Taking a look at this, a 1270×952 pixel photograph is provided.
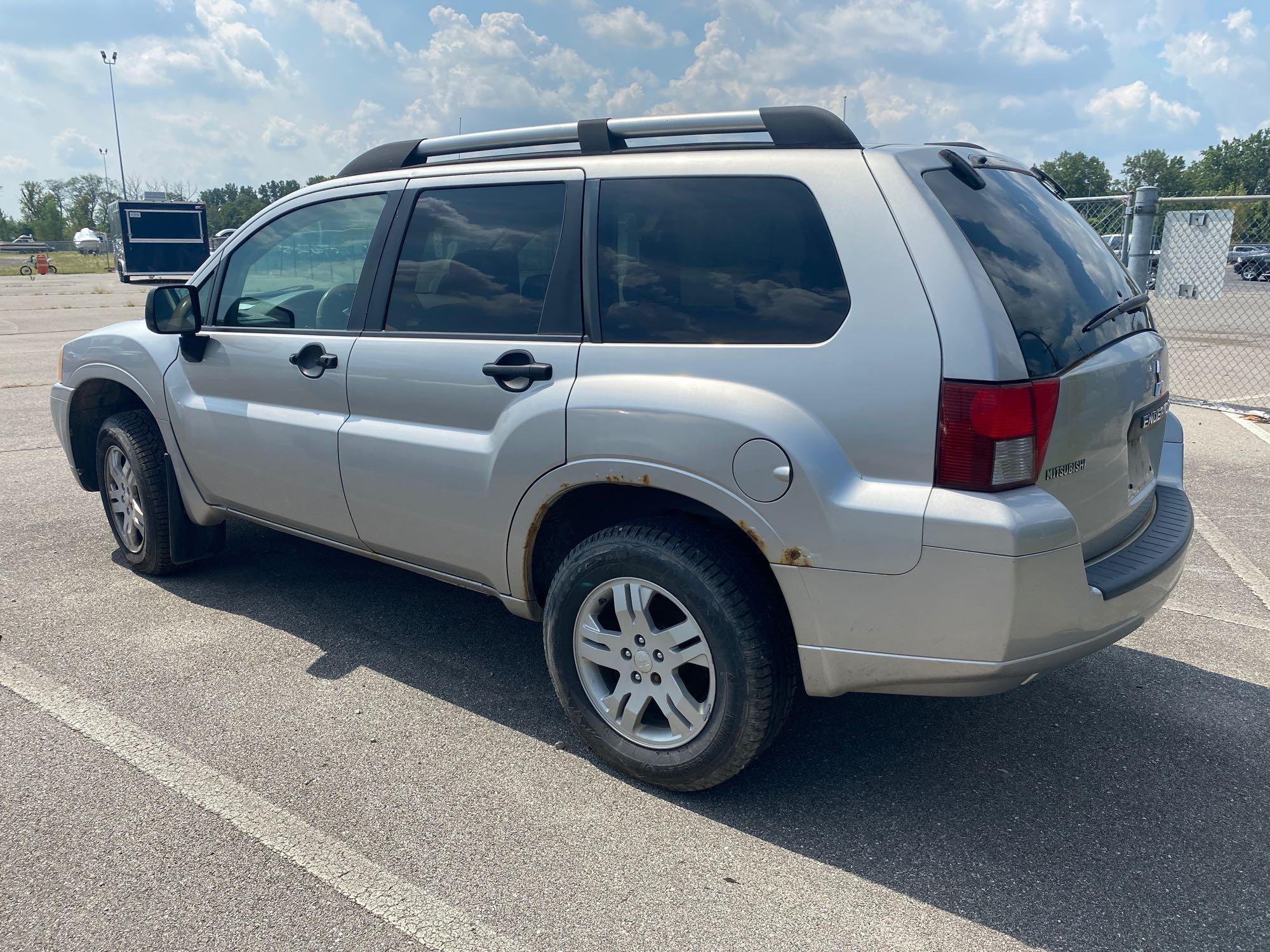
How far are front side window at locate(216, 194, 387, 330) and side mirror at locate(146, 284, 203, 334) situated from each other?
11cm

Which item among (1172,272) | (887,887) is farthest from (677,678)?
(1172,272)

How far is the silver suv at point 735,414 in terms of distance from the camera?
2.51 meters

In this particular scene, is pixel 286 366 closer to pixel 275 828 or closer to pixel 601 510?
pixel 601 510

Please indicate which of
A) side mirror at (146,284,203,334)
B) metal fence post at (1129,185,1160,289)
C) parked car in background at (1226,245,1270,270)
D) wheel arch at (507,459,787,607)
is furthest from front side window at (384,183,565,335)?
parked car in background at (1226,245,1270,270)

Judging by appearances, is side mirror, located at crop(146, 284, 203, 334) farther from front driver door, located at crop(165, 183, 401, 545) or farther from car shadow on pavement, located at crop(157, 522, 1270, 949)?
car shadow on pavement, located at crop(157, 522, 1270, 949)

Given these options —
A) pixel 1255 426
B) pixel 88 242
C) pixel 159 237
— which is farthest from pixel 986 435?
pixel 88 242

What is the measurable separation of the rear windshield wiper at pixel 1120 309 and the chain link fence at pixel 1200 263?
18.6 ft

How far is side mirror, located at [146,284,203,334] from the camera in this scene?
167 inches

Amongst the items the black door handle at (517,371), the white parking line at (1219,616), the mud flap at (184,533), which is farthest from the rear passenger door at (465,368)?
the white parking line at (1219,616)

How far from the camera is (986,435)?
2.42 m

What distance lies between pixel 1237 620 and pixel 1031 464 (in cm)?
265

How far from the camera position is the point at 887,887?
A: 2.61 m

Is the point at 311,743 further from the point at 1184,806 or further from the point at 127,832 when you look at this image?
the point at 1184,806

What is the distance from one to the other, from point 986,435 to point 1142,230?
8.15m
